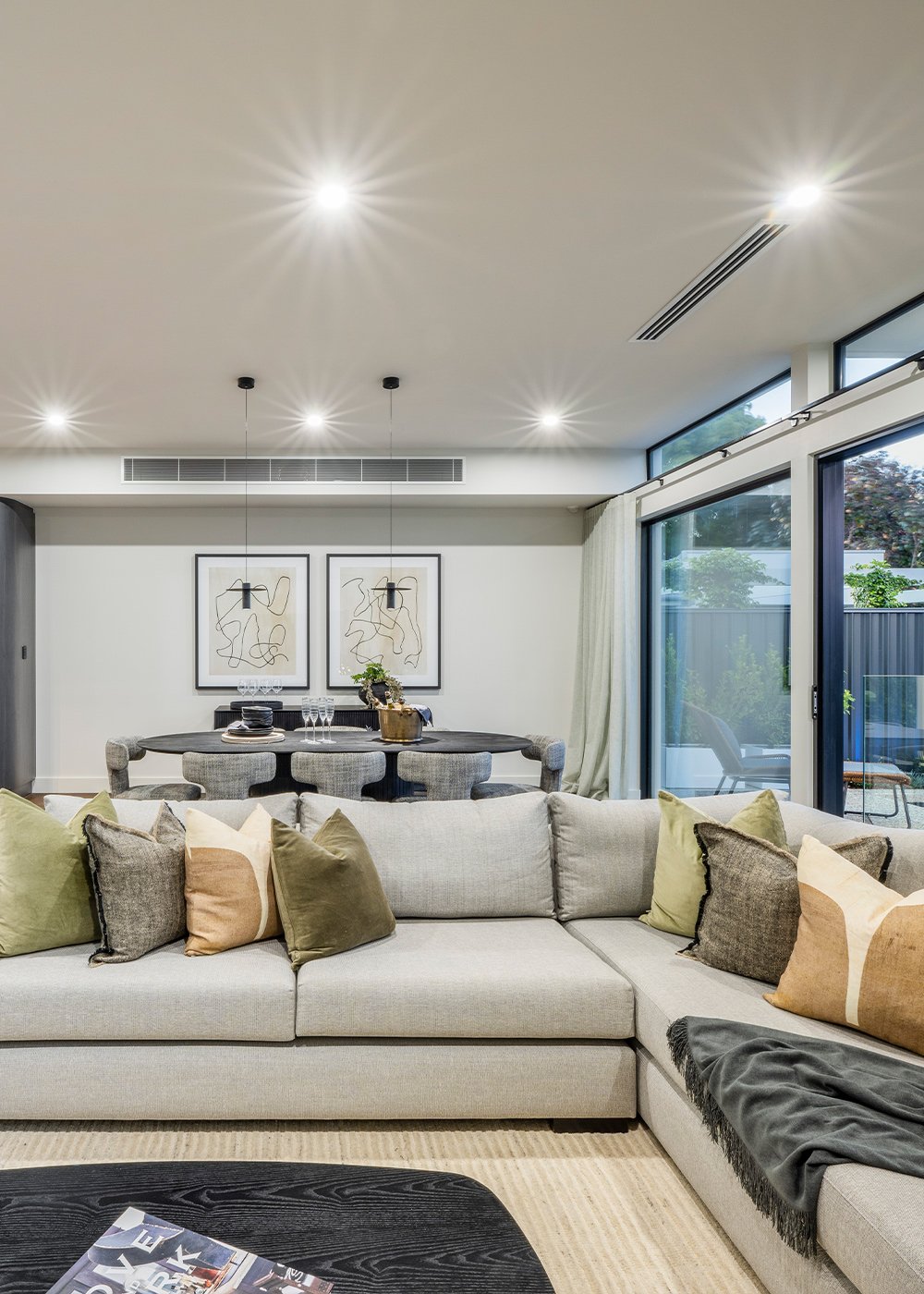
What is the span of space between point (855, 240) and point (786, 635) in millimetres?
1990

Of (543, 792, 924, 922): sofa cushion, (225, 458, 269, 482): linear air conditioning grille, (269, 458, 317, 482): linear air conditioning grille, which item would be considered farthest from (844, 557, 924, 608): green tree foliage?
(225, 458, 269, 482): linear air conditioning grille

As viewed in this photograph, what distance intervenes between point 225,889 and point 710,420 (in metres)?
4.44

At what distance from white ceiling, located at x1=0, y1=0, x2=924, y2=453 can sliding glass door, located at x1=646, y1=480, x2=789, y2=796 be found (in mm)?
960

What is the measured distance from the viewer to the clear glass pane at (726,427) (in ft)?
15.0

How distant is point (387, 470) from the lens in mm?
6312

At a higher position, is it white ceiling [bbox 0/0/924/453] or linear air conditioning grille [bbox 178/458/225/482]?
white ceiling [bbox 0/0/924/453]

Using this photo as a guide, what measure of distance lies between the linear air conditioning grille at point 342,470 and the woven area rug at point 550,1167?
16.1 feet

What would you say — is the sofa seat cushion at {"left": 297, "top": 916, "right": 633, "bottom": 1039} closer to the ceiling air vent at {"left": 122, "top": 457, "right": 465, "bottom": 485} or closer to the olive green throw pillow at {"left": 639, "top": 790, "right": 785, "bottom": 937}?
the olive green throw pillow at {"left": 639, "top": 790, "right": 785, "bottom": 937}

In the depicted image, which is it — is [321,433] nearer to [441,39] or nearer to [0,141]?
[0,141]

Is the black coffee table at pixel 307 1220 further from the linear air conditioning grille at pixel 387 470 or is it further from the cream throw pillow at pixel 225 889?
the linear air conditioning grille at pixel 387 470

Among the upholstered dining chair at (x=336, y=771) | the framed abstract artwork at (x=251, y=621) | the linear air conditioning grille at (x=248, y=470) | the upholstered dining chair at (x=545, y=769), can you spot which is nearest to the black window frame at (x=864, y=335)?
the upholstered dining chair at (x=545, y=769)

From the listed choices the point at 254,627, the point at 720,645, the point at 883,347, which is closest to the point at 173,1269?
the point at 883,347

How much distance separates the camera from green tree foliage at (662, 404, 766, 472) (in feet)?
16.2

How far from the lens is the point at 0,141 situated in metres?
2.38
